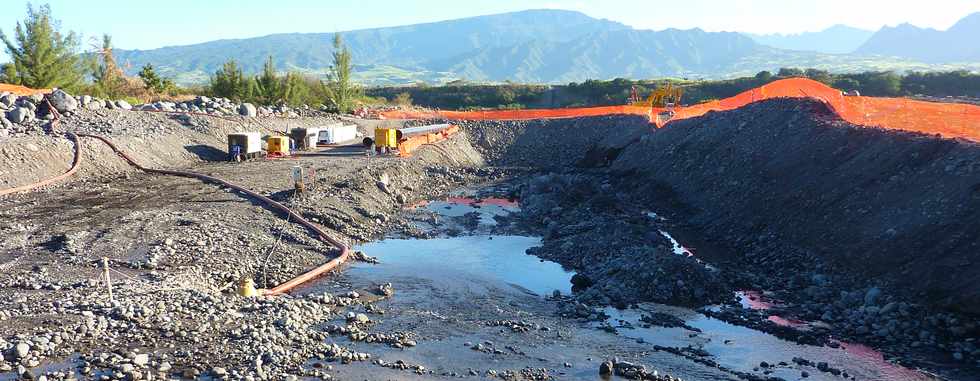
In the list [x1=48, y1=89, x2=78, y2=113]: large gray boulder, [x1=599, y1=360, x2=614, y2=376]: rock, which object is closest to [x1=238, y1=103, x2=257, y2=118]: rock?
[x1=48, y1=89, x2=78, y2=113]: large gray boulder

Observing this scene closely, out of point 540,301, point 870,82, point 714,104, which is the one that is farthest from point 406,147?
point 870,82

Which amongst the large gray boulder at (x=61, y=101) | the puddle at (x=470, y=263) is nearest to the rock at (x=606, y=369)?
the puddle at (x=470, y=263)

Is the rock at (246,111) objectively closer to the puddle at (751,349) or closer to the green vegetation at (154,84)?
the green vegetation at (154,84)

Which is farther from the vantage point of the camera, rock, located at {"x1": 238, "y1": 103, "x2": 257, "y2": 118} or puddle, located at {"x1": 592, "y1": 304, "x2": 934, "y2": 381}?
rock, located at {"x1": 238, "y1": 103, "x2": 257, "y2": 118}

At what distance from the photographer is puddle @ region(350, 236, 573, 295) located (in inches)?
726

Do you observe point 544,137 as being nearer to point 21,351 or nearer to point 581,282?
point 581,282

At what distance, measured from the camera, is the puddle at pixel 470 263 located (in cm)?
1844

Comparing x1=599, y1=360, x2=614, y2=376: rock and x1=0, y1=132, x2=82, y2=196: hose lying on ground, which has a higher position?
x1=0, y1=132, x2=82, y2=196: hose lying on ground

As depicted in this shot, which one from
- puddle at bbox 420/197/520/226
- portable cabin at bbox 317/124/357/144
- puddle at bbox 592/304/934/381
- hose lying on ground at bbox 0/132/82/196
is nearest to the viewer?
puddle at bbox 592/304/934/381

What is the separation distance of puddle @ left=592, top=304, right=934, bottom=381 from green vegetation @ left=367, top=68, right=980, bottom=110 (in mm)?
60475

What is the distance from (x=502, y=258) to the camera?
830 inches

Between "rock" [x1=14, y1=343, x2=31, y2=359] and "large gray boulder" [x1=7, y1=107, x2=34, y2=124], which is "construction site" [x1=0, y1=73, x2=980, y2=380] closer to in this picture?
"rock" [x1=14, y1=343, x2=31, y2=359]

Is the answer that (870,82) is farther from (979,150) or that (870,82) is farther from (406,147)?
(979,150)

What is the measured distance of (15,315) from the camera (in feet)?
38.4
